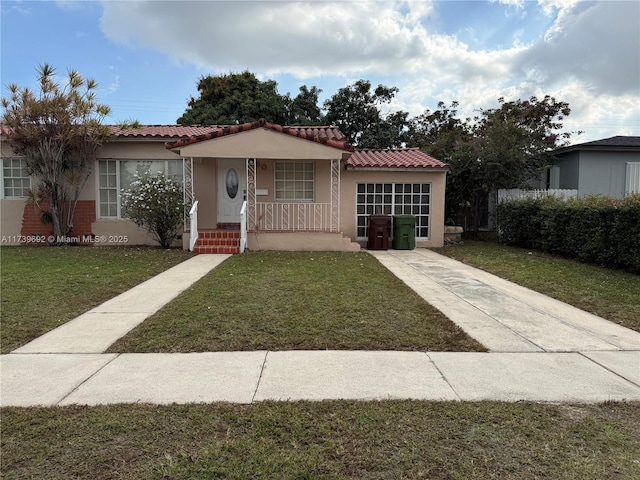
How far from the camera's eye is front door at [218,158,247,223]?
1402 centimetres

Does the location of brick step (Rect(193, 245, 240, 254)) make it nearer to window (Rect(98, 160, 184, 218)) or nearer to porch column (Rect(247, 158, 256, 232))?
porch column (Rect(247, 158, 256, 232))

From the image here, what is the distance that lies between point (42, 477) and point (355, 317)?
3.84 meters

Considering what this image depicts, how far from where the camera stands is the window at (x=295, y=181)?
14.2m

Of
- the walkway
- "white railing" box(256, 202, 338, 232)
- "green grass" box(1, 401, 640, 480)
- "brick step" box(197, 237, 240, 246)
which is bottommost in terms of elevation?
"green grass" box(1, 401, 640, 480)

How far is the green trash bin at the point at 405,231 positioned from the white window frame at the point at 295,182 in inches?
113

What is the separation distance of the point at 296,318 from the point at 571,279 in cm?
617

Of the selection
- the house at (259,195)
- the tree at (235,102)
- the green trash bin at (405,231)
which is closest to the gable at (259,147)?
the house at (259,195)

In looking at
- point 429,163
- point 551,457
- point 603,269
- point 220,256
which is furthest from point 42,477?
point 429,163

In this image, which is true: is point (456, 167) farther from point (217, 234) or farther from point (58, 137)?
point (58, 137)

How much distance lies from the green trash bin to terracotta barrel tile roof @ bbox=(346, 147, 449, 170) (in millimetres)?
1764

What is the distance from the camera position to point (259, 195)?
1402 centimetres

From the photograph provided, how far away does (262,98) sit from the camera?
26281 millimetres

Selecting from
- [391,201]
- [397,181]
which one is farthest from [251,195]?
[397,181]

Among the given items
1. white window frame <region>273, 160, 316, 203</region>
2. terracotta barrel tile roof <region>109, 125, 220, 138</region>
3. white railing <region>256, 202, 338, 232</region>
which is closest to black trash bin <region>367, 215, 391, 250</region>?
white railing <region>256, 202, 338, 232</region>
